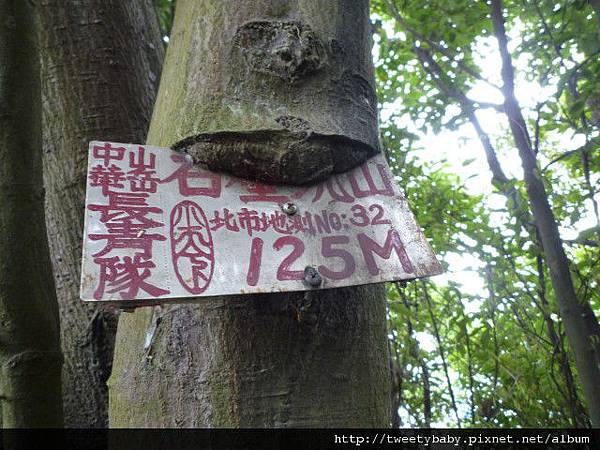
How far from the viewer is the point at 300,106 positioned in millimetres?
853

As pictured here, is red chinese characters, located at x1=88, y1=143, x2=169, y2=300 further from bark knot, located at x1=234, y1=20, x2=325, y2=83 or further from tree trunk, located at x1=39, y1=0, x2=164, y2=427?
tree trunk, located at x1=39, y1=0, x2=164, y2=427

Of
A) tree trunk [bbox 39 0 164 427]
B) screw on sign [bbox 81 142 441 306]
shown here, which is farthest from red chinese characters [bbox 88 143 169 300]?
tree trunk [bbox 39 0 164 427]

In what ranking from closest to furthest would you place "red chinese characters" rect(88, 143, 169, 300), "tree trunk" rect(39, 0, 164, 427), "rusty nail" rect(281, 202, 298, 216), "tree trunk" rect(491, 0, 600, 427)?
"red chinese characters" rect(88, 143, 169, 300), "rusty nail" rect(281, 202, 298, 216), "tree trunk" rect(39, 0, 164, 427), "tree trunk" rect(491, 0, 600, 427)

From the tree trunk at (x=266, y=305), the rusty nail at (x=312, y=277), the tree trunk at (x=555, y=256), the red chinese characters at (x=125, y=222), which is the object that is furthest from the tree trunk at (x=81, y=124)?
the tree trunk at (x=555, y=256)

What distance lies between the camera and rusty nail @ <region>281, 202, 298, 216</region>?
0.83 m

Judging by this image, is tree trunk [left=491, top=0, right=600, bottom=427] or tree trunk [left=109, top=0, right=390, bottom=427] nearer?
tree trunk [left=109, top=0, right=390, bottom=427]

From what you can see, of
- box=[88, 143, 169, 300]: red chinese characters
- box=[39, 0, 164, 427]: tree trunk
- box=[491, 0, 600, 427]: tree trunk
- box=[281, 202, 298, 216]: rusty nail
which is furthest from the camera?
box=[491, 0, 600, 427]: tree trunk

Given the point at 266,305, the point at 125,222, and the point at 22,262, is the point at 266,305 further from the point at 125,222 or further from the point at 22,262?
the point at 22,262

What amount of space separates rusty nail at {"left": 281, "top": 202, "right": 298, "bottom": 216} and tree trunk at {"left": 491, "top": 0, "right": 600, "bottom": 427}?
1209 mm

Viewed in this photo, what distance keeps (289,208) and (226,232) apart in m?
0.10

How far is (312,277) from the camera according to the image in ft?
2.54

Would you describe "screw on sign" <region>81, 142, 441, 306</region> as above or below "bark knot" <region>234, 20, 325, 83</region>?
below

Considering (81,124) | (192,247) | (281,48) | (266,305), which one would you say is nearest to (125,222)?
(192,247)

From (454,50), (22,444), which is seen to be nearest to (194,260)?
(22,444)
